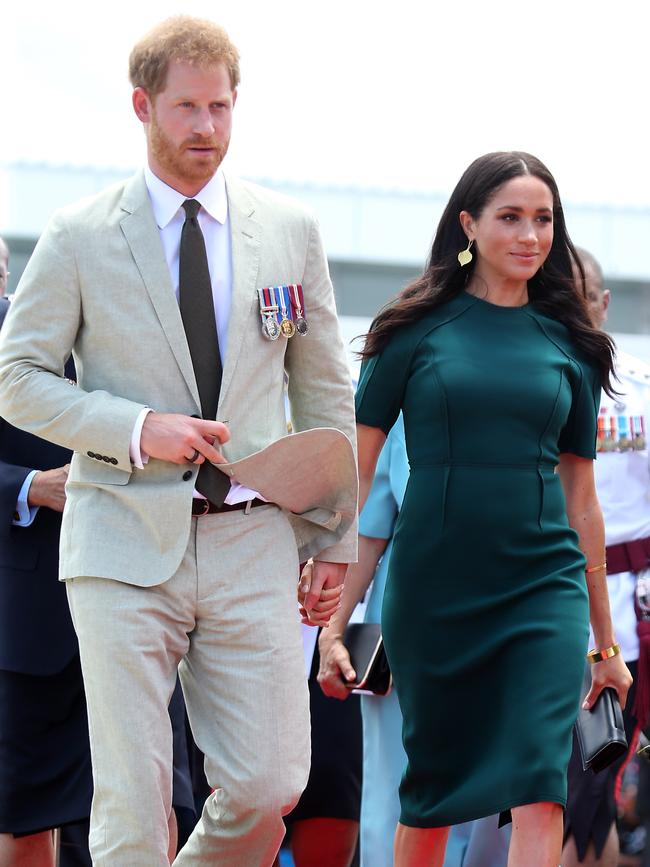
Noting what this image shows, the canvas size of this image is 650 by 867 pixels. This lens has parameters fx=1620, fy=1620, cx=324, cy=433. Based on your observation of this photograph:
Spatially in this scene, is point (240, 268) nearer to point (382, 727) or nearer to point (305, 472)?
point (305, 472)

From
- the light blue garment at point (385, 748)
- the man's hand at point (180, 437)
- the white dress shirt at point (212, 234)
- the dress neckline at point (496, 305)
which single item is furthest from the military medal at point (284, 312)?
the light blue garment at point (385, 748)

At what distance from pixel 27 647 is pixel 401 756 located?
4.58 ft

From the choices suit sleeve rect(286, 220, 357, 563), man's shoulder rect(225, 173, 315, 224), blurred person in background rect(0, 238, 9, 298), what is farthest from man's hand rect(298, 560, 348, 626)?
blurred person in background rect(0, 238, 9, 298)

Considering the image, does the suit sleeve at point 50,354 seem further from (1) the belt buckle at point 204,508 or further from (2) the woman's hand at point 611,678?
(2) the woman's hand at point 611,678

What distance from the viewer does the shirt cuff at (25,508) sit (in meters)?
4.90

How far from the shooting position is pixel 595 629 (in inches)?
194

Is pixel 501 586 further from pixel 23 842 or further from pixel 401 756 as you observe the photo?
pixel 23 842

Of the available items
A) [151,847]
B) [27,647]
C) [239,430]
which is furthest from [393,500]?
[151,847]

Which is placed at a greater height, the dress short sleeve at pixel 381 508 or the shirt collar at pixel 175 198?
the shirt collar at pixel 175 198

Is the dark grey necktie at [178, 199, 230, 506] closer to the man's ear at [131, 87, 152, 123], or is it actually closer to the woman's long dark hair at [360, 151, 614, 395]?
the man's ear at [131, 87, 152, 123]

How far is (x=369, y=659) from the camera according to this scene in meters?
5.23

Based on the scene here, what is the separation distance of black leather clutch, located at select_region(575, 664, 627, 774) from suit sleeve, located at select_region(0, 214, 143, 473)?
1725mm

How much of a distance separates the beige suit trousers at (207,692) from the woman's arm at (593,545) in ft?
4.21

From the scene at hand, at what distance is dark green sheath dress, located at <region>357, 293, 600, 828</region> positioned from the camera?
451cm
